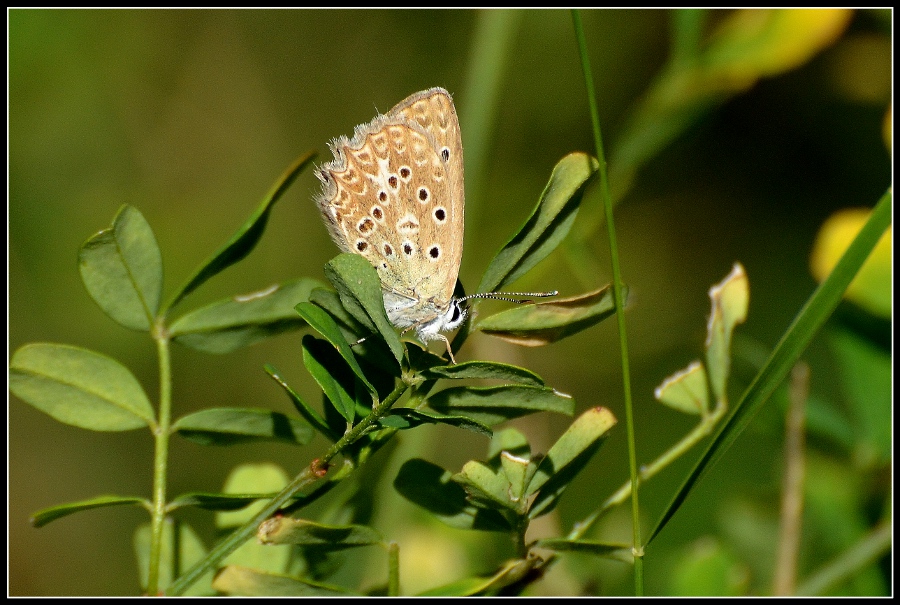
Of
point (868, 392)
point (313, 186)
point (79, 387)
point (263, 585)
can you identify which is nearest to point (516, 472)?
point (263, 585)

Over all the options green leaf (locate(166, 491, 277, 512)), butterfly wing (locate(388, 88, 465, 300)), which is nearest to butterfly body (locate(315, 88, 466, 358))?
butterfly wing (locate(388, 88, 465, 300))

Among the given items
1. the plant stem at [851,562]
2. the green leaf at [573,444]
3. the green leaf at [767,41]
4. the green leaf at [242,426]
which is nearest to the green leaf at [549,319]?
the green leaf at [573,444]

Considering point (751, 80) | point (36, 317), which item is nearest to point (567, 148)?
point (751, 80)

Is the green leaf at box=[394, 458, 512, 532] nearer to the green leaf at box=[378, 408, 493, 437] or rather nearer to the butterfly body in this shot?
the green leaf at box=[378, 408, 493, 437]

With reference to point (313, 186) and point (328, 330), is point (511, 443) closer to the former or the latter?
point (328, 330)

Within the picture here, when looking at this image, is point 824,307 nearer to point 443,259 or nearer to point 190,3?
point 443,259

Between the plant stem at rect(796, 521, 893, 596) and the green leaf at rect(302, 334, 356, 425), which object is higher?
the green leaf at rect(302, 334, 356, 425)
